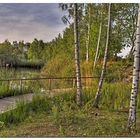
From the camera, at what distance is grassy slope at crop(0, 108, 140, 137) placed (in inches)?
220

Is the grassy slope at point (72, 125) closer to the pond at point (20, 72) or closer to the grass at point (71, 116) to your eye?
the grass at point (71, 116)

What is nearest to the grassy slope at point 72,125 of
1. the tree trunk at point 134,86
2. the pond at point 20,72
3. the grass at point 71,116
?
the grass at point 71,116

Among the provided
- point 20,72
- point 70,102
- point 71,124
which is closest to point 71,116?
point 71,124

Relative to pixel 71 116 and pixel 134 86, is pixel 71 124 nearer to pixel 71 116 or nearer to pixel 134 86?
pixel 71 116

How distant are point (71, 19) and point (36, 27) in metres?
0.82

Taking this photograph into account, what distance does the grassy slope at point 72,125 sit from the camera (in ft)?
18.3

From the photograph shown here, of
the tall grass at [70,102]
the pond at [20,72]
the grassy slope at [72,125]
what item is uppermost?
the pond at [20,72]

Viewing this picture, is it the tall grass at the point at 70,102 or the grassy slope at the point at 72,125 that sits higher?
the tall grass at the point at 70,102

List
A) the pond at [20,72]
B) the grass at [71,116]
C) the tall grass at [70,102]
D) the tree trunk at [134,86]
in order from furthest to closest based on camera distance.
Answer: the pond at [20,72], the tall grass at [70,102], the grass at [71,116], the tree trunk at [134,86]

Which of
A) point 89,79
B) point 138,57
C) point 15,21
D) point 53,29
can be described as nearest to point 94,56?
point 89,79

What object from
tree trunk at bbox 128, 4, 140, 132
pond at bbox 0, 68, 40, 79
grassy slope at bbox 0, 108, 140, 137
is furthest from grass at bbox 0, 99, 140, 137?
pond at bbox 0, 68, 40, 79

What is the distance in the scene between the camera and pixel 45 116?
20.8 ft

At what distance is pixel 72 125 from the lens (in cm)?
587

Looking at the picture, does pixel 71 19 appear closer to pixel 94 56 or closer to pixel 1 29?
pixel 94 56
